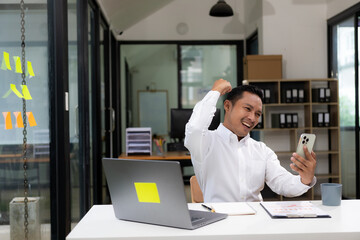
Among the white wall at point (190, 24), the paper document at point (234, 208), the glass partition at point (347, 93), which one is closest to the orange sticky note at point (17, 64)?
the paper document at point (234, 208)

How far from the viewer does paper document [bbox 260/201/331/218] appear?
67.2 inches

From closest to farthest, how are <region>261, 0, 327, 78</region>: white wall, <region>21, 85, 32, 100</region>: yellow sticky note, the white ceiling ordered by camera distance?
<region>21, 85, 32, 100</region>: yellow sticky note < the white ceiling < <region>261, 0, 327, 78</region>: white wall

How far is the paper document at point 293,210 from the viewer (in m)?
1.71

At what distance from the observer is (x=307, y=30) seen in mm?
6426

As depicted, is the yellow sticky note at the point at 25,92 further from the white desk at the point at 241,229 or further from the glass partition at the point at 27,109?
the white desk at the point at 241,229

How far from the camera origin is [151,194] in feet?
5.23

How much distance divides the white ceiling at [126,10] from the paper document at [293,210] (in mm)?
4010

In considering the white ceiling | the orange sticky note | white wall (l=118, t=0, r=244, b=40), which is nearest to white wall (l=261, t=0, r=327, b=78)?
white wall (l=118, t=0, r=244, b=40)

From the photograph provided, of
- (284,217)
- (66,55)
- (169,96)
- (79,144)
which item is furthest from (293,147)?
(284,217)

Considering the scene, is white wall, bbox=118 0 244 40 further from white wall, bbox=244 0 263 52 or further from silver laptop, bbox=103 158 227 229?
silver laptop, bbox=103 158 227 229

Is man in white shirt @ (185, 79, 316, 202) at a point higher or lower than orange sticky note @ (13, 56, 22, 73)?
lower

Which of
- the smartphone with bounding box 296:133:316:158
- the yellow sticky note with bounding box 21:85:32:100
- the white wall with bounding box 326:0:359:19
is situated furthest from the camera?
the white wall with bounding box 326:0:359:19

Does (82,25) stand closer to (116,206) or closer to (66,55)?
(66,55)

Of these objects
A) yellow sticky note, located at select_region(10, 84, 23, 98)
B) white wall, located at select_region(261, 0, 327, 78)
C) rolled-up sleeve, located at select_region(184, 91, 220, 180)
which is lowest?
rolled-up sleeve, located at select_region(184, 91, 220, 180)
